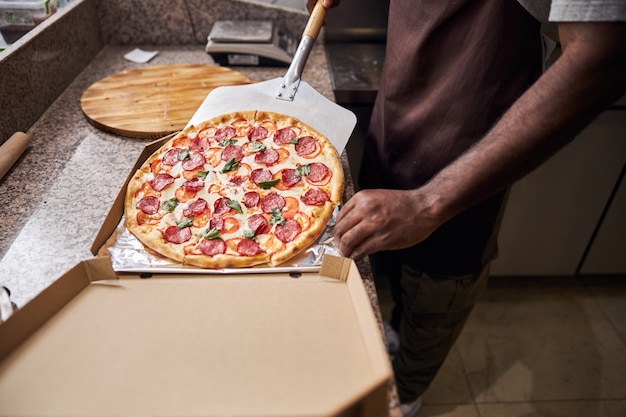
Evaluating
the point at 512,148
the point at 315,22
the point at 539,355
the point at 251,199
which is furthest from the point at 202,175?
the point at 539,355

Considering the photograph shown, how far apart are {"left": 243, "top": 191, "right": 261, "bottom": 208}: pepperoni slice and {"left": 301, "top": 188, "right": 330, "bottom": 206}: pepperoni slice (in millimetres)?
99

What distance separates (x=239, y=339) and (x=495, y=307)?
5.20 feet

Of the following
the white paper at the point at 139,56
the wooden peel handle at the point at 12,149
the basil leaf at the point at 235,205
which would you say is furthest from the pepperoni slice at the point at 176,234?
the white paper at the point at 139,56

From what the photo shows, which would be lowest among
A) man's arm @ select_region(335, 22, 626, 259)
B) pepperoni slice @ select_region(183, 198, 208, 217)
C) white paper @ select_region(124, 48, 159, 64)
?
white paper @ select_region(124, 48, 159, 64)

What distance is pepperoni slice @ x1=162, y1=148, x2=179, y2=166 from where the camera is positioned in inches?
41.8

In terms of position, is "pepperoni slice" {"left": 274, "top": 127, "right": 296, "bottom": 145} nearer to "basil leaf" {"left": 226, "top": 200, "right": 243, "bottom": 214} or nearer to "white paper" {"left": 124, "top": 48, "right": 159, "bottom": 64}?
"basil leaf" {"left": 226, "top": 200, "right": 243, "bottom": 214}

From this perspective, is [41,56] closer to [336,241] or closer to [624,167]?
[336,241]

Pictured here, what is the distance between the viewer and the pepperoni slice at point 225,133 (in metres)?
1.14

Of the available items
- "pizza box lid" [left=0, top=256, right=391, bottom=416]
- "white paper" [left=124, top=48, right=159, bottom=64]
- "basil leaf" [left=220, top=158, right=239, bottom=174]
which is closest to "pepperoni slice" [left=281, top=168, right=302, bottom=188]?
"basil leaf" [left=220, top=158, right=239, bottom=174]

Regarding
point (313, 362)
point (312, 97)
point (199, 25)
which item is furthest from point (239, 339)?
point (199, 25)

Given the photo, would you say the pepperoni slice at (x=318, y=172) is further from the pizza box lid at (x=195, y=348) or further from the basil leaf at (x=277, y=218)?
the pizza box lid at (x=195, y=348)

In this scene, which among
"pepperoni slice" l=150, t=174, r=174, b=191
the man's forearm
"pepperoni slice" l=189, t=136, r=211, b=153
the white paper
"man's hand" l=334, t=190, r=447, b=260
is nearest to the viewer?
the man's forearm

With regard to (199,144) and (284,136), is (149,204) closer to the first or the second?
(199,144)

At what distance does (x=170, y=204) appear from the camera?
98 centimetres
